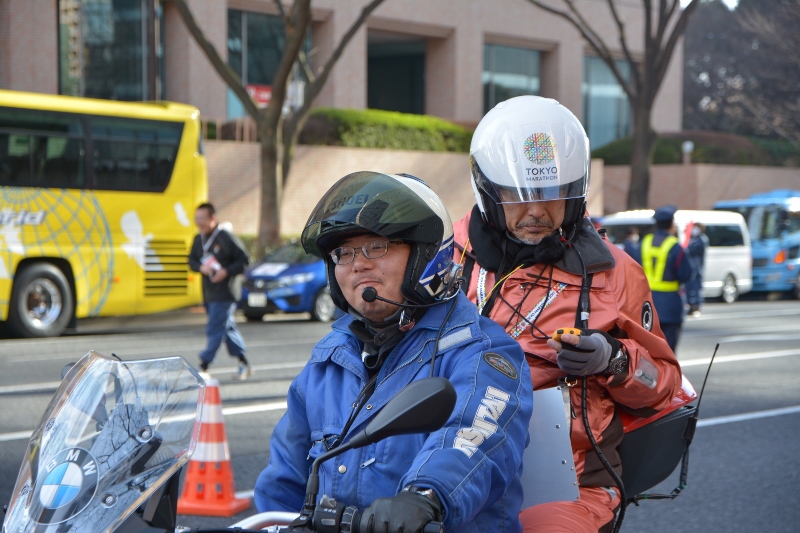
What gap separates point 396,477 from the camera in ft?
7.93

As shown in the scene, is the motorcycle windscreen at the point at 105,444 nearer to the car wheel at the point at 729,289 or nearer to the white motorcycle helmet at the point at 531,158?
the white motorcycle helmet at the point at 531,158

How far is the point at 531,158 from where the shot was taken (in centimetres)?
327

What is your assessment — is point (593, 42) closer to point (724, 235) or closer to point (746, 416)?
point (724, 235)

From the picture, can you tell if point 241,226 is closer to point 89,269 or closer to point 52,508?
point 89,269

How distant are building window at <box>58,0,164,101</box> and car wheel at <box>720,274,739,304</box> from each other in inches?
581

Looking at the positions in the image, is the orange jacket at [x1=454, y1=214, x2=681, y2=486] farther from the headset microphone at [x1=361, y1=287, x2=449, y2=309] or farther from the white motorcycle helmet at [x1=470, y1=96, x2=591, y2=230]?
the headset microphone at [x1=361, y1=287, x2=449, y2=309]

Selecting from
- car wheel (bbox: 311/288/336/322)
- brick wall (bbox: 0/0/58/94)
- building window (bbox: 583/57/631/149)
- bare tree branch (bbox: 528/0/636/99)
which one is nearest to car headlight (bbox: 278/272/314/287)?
car wheel (bbox: 311/288/336/322)

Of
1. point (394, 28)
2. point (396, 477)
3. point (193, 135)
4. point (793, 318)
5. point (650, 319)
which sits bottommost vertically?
point (793, 318)

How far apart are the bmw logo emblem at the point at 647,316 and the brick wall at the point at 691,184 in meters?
34.3

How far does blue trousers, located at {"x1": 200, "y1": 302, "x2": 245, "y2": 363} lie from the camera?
1073 cm

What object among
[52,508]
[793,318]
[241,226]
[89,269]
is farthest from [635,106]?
[52,508]

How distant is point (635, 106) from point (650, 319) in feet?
79.7

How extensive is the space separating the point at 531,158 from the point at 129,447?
5.27 feet

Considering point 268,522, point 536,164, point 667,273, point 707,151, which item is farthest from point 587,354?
point 707,151
